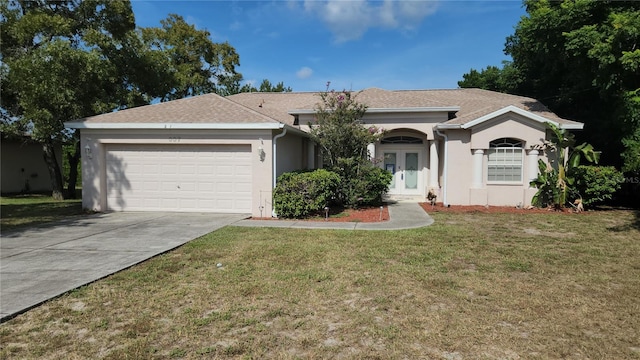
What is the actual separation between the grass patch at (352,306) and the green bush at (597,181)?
6019 millimetres

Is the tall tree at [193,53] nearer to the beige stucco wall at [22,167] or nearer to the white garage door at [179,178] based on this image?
the beige stucco wall at [22,167]

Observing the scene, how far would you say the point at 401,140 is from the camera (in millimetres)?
17109

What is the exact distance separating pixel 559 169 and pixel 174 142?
43.0 ft

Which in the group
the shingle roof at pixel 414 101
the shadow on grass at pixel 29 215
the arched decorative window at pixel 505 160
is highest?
the shingle roof at pixel 414 101

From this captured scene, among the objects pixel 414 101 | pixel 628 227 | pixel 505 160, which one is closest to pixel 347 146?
pixel 414 101

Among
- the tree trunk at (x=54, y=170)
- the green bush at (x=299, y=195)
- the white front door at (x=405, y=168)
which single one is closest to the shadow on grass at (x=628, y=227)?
the white front door at (x=405, y=168)

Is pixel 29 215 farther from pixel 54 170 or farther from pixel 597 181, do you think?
pixel 597 181

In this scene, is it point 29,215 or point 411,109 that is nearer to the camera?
point 29,215

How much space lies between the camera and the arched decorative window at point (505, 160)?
13.8 m

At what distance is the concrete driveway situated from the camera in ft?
17.5

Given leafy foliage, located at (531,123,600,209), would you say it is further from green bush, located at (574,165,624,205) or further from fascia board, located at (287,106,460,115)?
fascia board, located at (287,106,460,115)

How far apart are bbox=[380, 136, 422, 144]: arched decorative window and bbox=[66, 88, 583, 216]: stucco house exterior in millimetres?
1353

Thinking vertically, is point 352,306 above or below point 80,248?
below

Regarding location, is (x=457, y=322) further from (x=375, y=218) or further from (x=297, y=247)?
(x=375, y=218)
